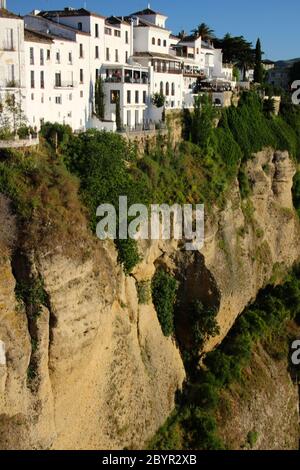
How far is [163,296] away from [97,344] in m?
6.89

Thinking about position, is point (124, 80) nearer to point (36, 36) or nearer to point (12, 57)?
point (36, 36)

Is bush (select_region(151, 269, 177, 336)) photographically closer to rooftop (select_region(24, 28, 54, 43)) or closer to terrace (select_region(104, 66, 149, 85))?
terrace (select_region(104, 66, 149, 85))

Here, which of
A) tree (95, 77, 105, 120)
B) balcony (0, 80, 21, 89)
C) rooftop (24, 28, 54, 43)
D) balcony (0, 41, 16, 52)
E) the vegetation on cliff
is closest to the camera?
balcony (0, 41, 16, 52)

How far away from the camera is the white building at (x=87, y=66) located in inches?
1112

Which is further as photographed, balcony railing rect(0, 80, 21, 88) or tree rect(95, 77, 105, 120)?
tree rect(95, 77, 105, 120)

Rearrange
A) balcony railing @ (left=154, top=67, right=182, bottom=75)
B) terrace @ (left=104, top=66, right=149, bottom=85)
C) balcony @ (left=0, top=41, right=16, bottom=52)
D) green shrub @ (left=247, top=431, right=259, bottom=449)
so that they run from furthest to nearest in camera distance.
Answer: balcony railing @ (left=154, top=67, right=182, bottom=75) → terrace @ (left=104, top=66, right=149, bottom=85) → green shrub @ (left=247, top=431, right=259, bottom=449) → balcony @ (left=0, top=41, right=16, bottom=52)

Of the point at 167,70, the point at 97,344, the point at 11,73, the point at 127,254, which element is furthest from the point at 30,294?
the point at 167,70

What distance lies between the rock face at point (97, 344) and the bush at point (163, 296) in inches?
25.7

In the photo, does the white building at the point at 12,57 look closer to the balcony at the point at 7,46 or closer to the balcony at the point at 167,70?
the balcony at the point at 7,46

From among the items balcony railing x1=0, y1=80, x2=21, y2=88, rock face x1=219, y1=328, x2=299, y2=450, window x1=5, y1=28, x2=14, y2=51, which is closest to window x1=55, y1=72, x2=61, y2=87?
balcony railing x1=0, y1=80, x2=21, y2=88

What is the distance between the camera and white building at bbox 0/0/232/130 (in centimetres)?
2823

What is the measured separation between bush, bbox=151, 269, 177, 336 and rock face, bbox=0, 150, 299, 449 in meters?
0.65
